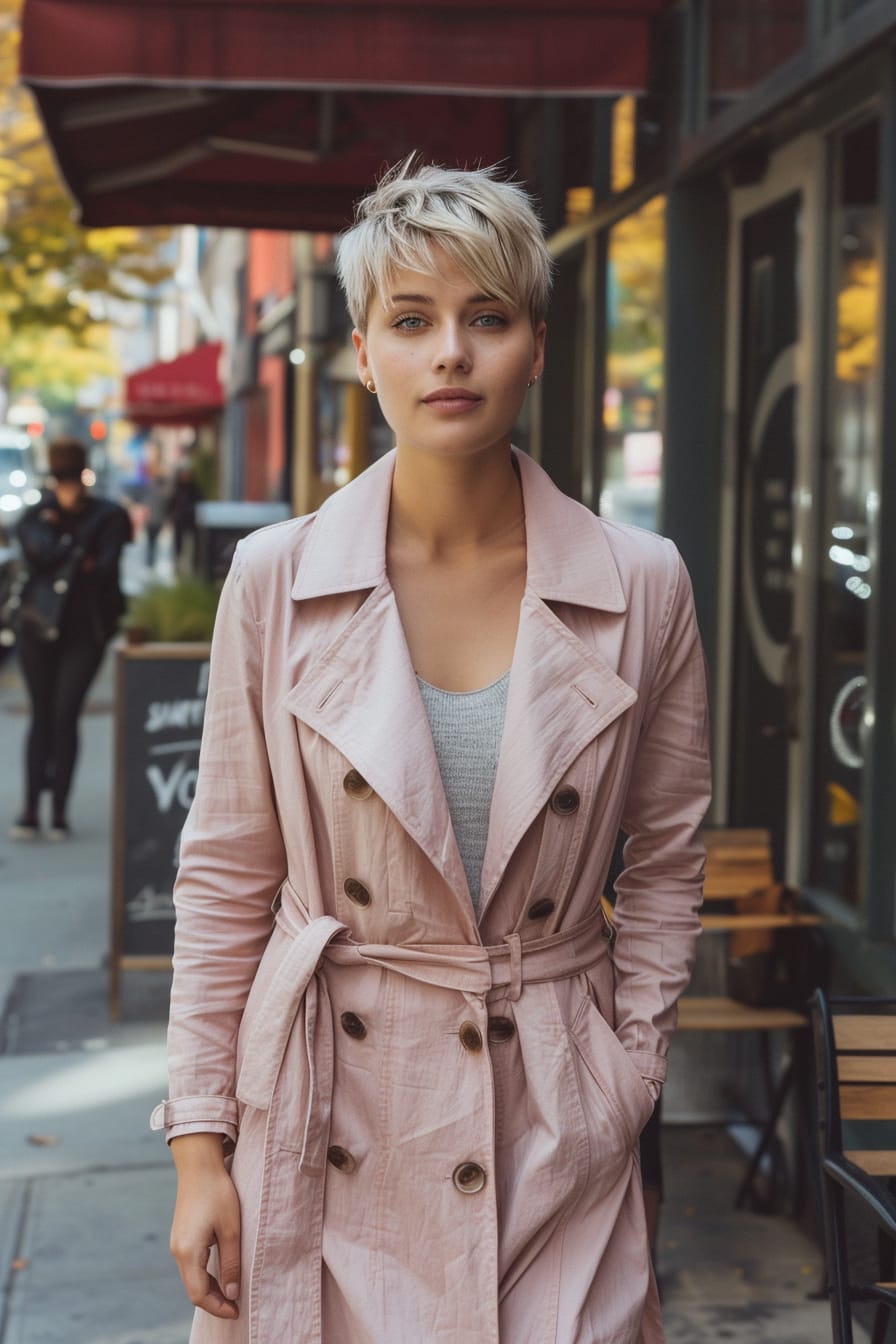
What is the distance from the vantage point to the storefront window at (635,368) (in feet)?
21.8

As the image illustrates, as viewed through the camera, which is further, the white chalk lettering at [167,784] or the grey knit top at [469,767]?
the white chalk lettering at [167,784]

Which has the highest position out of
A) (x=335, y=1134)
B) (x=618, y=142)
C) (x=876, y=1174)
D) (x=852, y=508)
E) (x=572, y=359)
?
(x=618, y=142)

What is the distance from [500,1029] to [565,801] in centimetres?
28

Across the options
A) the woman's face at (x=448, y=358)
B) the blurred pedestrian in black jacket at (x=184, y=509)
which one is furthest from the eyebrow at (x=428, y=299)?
the blurred pedestrian in black jacket at (x=184, y=509)

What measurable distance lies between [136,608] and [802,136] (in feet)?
10.2

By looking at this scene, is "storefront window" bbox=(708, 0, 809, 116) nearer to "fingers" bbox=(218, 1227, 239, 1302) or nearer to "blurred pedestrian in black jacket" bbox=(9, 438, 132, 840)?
"fingers" bbox=(218, 1227, 239, 1302)

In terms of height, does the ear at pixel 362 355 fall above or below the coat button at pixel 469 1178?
above

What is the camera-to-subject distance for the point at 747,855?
5258mm

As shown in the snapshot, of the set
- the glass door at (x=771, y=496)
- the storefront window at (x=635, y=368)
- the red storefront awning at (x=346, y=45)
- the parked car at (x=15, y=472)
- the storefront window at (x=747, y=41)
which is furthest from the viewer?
the parked car at (x=15, y=472)

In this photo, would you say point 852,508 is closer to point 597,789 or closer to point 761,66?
point 761,66

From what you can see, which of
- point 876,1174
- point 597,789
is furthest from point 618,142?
point 597,789

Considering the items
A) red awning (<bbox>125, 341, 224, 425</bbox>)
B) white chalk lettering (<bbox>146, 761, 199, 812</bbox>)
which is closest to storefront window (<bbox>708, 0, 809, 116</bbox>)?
white chalk lettering (<bbox>146, 761, 199, 812</bbox>)

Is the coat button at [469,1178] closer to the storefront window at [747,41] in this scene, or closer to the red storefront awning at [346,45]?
the storefront window at [747,41]

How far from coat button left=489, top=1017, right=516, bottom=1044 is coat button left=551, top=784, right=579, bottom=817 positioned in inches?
9.9
